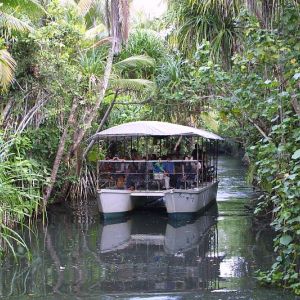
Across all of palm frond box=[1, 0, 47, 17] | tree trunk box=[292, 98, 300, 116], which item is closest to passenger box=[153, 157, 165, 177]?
palm frond box=[1, 0, 47, 17]

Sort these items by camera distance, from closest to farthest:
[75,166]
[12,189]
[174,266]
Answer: [12,189]
[174,266]
[75,166]

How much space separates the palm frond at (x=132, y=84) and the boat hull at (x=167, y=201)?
378 centimetres

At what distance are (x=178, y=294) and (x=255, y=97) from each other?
12.9 feet

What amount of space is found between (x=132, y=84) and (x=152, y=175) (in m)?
3.05

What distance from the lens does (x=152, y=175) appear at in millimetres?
16016

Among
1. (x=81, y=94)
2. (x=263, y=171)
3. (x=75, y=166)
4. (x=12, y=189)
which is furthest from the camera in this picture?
(x=75, y=166)

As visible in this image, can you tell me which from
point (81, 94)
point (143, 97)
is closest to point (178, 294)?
point (81, 94)

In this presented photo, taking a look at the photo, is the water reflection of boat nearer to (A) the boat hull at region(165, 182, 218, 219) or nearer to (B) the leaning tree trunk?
(A) the boat hull at region(165, 182, 218, 219)

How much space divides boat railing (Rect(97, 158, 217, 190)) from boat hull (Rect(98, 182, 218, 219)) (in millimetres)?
427

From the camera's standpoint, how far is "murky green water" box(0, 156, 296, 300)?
24.5 feet

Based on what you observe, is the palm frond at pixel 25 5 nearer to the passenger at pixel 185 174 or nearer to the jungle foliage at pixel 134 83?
the jungle foliage at pixel 134 83

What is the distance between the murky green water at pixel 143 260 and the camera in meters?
7.47

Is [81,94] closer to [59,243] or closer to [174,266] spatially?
[59,243]

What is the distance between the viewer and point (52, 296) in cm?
721
